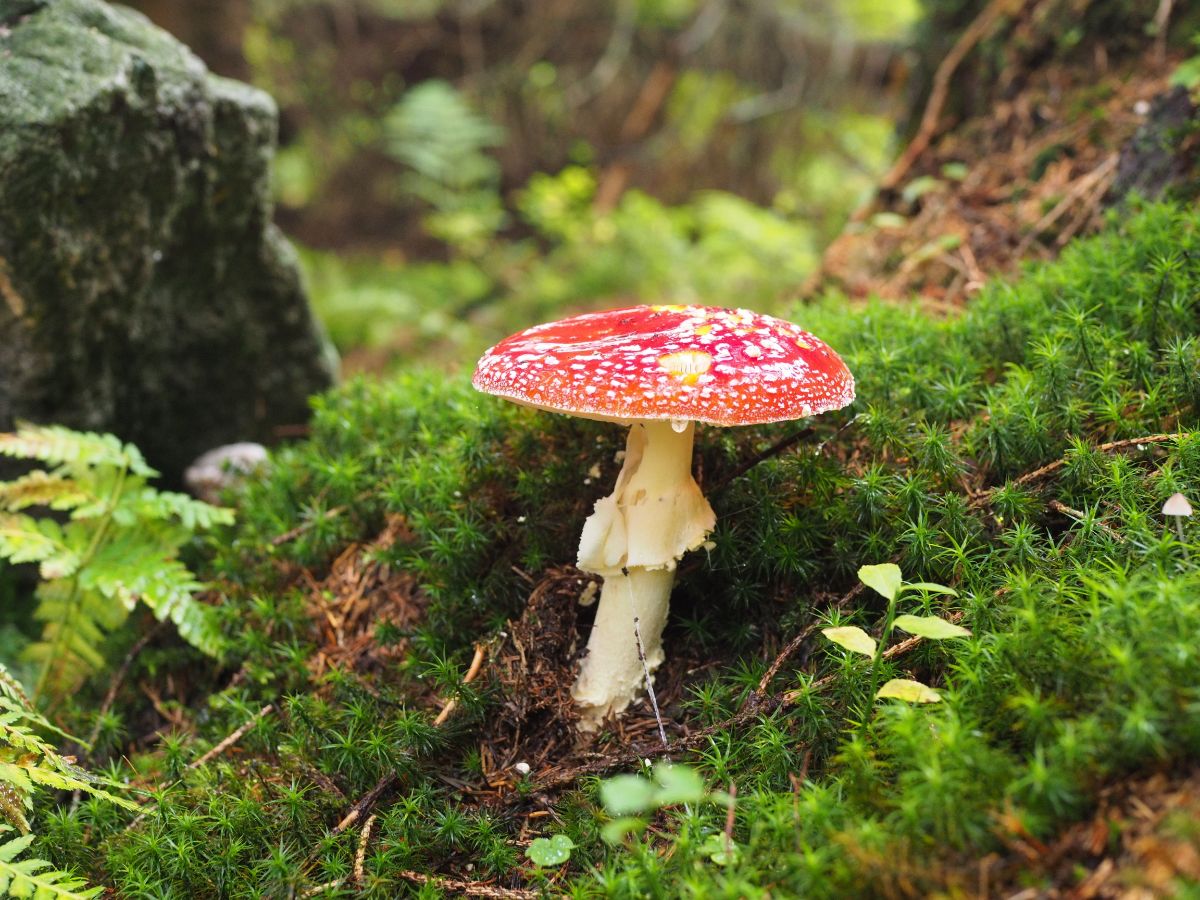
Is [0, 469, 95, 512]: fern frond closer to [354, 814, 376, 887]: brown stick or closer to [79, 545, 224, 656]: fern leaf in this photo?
[79, 545, 224, 656]: fern leaf

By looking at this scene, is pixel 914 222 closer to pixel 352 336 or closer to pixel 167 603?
pixel 167 603

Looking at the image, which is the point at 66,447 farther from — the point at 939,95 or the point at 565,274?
the point at 565,274

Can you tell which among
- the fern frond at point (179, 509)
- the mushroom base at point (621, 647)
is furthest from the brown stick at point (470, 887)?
the fern frond at point (179, 509)

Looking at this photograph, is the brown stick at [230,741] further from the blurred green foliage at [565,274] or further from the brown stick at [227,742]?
the blurred green foliage at [565,274]

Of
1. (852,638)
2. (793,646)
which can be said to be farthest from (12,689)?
(852,638)

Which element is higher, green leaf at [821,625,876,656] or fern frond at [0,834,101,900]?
green leaf at [821,625,876,656]

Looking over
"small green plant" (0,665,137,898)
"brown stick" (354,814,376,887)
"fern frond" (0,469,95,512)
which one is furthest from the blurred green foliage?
"brown stick" (354,814,376,887)

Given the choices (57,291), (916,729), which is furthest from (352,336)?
(916,729)
